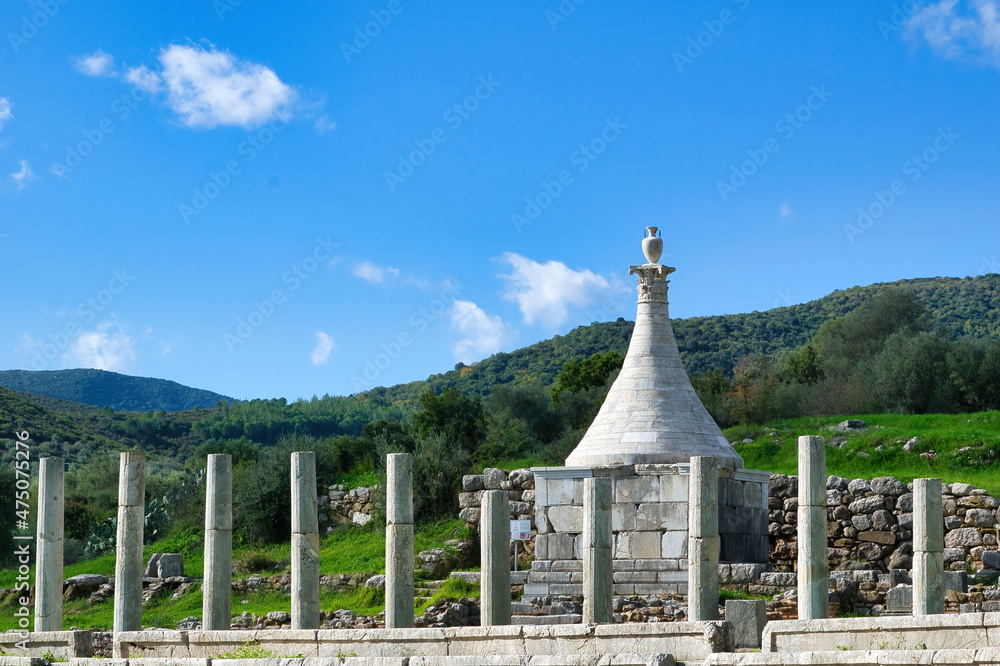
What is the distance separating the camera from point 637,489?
17.7m

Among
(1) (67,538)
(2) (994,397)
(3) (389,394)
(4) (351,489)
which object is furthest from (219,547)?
(3) (389,394)

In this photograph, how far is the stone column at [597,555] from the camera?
1212 centimetres

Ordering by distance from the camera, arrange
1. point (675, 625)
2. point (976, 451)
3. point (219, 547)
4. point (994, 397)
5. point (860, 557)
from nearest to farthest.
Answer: point (675, 625), point (219, 547), point (860, 557), point (976, 451), point (994, 397)

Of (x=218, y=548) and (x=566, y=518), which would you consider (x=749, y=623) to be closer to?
(x=218, y=548)

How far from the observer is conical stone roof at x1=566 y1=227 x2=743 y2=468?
59.3 ft

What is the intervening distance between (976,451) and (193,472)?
21.5m

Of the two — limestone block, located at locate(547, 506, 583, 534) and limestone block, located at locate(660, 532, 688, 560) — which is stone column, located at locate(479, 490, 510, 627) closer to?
limestone block, located at locate(660, 532, 688, 560)

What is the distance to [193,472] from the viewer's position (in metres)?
32.8

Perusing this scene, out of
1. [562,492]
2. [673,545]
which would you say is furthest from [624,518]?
[562,492]

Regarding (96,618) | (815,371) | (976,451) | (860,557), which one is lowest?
(96,618)

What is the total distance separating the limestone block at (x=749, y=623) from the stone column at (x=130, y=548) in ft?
23.7

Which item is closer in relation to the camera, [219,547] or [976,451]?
[219,547]

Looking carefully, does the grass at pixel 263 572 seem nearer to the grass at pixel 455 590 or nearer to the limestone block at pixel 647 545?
the grass at pixel 455 590

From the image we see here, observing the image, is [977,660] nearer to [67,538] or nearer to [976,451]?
[976,451]
